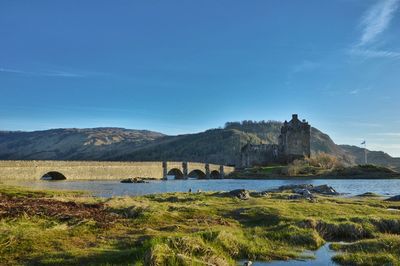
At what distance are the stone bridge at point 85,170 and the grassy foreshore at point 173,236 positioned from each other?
76972 millimetres

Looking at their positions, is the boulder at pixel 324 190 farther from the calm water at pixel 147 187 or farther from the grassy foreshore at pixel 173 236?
the grassy foreshore at pixel 173 236

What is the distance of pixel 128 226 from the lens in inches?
1037

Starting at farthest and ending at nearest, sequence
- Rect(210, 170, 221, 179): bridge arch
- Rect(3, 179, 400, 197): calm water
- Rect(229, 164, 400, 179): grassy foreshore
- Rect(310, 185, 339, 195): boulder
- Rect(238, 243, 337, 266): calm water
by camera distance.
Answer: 1. Rect(210, 170, 221, 179): bridge arch
2. Rect(229, 164, 400, 179): grassy foreshore
3. Rect(3, 179, 400, 197): calm water
4. Rect(310, 185, 339, 195): boulder
5. Rect(238, 243, 337, 266): calm water

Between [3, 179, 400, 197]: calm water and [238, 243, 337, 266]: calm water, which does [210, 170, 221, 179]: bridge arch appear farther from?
[238, 243, 337, 266]: calm water

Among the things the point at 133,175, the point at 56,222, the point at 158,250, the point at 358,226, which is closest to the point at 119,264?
the point at 158,250

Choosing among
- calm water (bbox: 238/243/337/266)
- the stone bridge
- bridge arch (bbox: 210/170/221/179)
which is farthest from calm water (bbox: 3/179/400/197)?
bridge arch (bbox: 210/170/221/179)

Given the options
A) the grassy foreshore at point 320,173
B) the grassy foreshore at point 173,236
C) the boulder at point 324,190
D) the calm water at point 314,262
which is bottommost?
the calm water at point 314,262

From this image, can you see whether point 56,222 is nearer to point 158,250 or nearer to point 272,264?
point 158,250

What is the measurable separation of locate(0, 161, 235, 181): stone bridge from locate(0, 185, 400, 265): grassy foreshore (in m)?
77.0

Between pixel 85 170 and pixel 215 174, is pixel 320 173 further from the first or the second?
pixel 85 170

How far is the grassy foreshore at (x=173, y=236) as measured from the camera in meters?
18.0

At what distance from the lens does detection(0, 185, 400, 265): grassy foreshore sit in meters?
18.0

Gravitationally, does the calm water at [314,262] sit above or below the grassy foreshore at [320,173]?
below

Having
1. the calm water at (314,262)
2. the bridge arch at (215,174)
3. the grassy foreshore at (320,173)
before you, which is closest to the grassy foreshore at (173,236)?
the calm water at (314,262)
